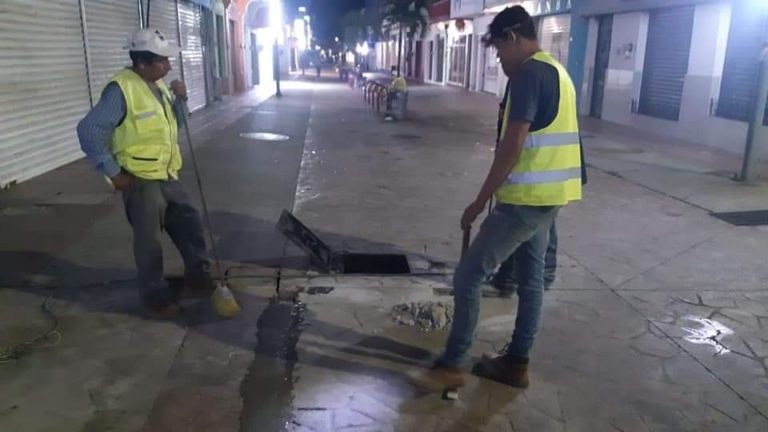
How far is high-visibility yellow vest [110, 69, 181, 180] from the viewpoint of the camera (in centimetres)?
382

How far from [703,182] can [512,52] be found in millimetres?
6905

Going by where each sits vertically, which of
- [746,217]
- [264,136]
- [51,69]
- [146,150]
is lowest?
[746,217]

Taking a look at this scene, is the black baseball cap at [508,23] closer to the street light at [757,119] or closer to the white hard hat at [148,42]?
the white hard hat at [148,42]

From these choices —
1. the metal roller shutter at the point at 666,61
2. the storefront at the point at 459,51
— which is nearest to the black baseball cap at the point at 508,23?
the metal roller shutter at the point at 666,61

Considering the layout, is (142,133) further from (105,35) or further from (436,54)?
(436,54)

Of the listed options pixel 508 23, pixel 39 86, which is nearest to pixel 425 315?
pixel 508 23

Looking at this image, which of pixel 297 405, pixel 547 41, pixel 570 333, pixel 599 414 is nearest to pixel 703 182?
pixel 570 333

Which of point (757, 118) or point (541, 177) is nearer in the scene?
point (541, 177)

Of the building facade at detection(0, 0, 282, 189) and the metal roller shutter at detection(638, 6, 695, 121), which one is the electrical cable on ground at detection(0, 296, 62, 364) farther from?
the metal roller shutter at detection(638, 6, 695, 121)

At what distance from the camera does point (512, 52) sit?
10.1 feet

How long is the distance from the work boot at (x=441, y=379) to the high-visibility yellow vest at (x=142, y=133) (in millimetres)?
2164

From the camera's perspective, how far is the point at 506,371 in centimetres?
346

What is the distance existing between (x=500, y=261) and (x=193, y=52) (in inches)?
641

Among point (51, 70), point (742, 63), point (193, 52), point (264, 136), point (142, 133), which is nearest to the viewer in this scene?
point (142, 133)
